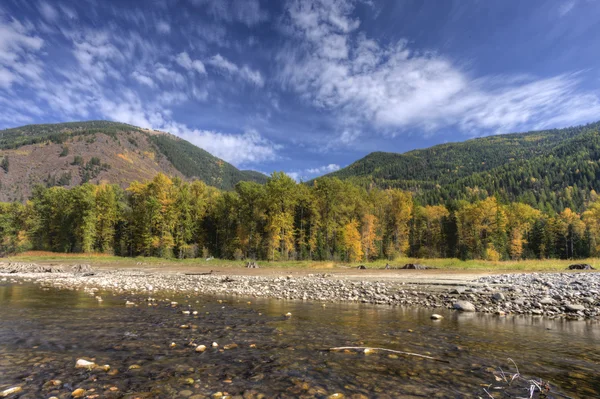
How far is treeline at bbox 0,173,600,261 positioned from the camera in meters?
55.4

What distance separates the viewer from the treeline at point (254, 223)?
182ft

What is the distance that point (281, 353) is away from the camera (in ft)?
22.5

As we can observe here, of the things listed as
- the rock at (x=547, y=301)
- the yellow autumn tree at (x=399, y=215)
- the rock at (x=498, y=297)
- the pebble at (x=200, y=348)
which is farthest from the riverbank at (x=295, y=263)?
the pebble at (x=200, y=348)

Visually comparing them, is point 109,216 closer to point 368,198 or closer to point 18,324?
point 368,198

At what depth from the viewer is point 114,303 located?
42.9 ft

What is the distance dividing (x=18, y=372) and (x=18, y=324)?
209 inches

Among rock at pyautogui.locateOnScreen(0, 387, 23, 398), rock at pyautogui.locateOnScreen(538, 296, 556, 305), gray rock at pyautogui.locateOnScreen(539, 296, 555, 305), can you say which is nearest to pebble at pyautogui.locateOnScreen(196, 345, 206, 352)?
rock at pyautogui.locateOnScreen(0, 387, 23, 398)

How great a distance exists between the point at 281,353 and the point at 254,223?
161 ft

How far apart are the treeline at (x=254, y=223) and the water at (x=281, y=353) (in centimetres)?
4138

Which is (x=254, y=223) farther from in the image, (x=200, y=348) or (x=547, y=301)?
(x=200, y=348)

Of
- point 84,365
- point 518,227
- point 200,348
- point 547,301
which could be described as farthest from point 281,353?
point 518,227

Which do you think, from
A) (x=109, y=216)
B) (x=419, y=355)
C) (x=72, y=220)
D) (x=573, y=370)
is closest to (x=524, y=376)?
(x=573, y=370)

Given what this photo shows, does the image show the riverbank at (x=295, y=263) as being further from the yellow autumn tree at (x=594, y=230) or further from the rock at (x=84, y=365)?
the yellow autumn tree at (x=594, y=230)

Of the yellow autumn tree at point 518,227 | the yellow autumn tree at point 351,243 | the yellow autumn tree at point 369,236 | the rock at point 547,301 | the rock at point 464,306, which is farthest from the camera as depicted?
the yellow autumn tree at point 518,227
